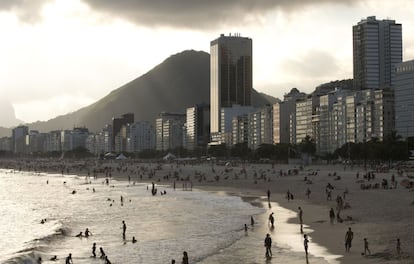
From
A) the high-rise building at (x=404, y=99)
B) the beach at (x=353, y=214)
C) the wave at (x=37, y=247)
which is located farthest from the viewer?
the high-rise building at (x=404, y=99)

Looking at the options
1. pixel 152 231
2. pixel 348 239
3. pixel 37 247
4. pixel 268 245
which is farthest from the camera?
pixel 152 231

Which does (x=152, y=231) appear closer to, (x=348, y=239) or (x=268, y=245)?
(x=268, y=245)

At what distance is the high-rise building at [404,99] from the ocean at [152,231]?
326 ft

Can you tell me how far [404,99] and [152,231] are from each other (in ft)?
425

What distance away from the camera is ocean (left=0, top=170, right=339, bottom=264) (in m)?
28.4

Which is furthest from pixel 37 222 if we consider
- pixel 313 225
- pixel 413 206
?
pixel 413 206

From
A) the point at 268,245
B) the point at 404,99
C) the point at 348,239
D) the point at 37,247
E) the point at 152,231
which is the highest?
the point at 404,99

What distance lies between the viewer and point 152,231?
123 feet

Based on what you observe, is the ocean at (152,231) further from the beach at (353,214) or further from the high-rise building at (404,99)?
the high-rise building at (404,99)

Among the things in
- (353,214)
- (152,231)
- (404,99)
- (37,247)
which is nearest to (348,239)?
(353,214)

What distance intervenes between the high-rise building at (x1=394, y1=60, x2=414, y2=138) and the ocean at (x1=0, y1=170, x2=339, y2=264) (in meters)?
99.4

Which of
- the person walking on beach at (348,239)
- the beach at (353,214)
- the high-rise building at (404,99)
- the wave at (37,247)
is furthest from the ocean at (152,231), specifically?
the high-rise building at (404,99)

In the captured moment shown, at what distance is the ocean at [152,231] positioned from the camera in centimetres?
2842

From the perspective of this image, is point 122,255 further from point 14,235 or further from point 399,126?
point 399,126
